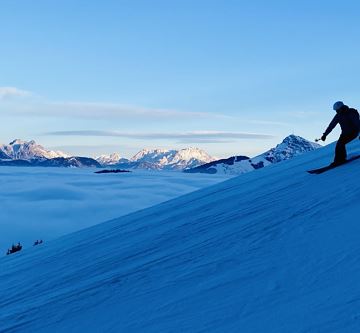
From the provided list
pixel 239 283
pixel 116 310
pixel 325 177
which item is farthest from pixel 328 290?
pixel 325 177

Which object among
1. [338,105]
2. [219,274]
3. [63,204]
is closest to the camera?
[219,274]

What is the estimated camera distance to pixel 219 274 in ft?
14.8

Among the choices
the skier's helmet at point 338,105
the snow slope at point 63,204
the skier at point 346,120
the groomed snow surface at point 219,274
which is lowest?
the snow slope at point 63,204

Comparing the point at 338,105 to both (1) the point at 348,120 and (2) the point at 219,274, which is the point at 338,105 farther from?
(2) the point at 219,274

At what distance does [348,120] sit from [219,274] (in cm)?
448

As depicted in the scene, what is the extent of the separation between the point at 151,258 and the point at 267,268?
6.64 ft

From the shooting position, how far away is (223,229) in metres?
6.64


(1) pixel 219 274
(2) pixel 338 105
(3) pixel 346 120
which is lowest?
(1) pixel 219 274

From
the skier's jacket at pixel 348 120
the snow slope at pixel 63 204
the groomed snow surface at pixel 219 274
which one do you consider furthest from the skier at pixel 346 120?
the snow slope at pixel 63 204

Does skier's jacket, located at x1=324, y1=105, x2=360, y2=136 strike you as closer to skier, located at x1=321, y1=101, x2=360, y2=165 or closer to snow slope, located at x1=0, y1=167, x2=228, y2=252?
skier, located at x1=321, y1=101, x2=360, y2=165

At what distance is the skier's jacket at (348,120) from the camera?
7953 mm

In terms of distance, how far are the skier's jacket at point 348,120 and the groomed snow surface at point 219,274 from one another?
24.5 inches

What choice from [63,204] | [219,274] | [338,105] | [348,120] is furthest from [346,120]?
[63,204]

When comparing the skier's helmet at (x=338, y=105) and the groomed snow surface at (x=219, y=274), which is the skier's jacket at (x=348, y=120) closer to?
the skier's helmet at (x=338, y=105)
